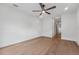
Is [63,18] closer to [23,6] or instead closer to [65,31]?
[65,31]

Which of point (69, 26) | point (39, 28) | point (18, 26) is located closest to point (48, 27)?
point (39, 28)

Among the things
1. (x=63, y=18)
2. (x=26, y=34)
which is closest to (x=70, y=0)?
(x=63, y=18)

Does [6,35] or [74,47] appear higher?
[6,35]

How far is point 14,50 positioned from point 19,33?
309 millimetres

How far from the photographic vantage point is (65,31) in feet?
6.10

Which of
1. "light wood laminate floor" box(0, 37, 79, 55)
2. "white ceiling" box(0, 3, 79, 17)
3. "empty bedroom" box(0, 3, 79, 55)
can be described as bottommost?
"light wood laminate floor" box(0, 37, 79, 55)

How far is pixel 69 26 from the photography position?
1.83m

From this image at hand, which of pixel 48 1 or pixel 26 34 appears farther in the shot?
pixel 26 34

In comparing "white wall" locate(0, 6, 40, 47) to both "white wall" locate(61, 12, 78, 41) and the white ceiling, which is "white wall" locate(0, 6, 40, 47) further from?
"white wall" locate(61, 12, 78, 41)

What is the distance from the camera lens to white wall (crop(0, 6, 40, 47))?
176cm

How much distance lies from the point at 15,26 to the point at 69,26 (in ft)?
3.15

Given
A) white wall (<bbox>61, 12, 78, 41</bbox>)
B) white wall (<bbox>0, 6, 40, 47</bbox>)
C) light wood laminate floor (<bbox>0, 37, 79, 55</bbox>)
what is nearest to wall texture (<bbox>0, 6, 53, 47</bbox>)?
white wall (<bbox>0, 6, 40, 47</bbox>)

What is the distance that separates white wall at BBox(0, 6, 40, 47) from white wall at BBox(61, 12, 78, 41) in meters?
0.47
